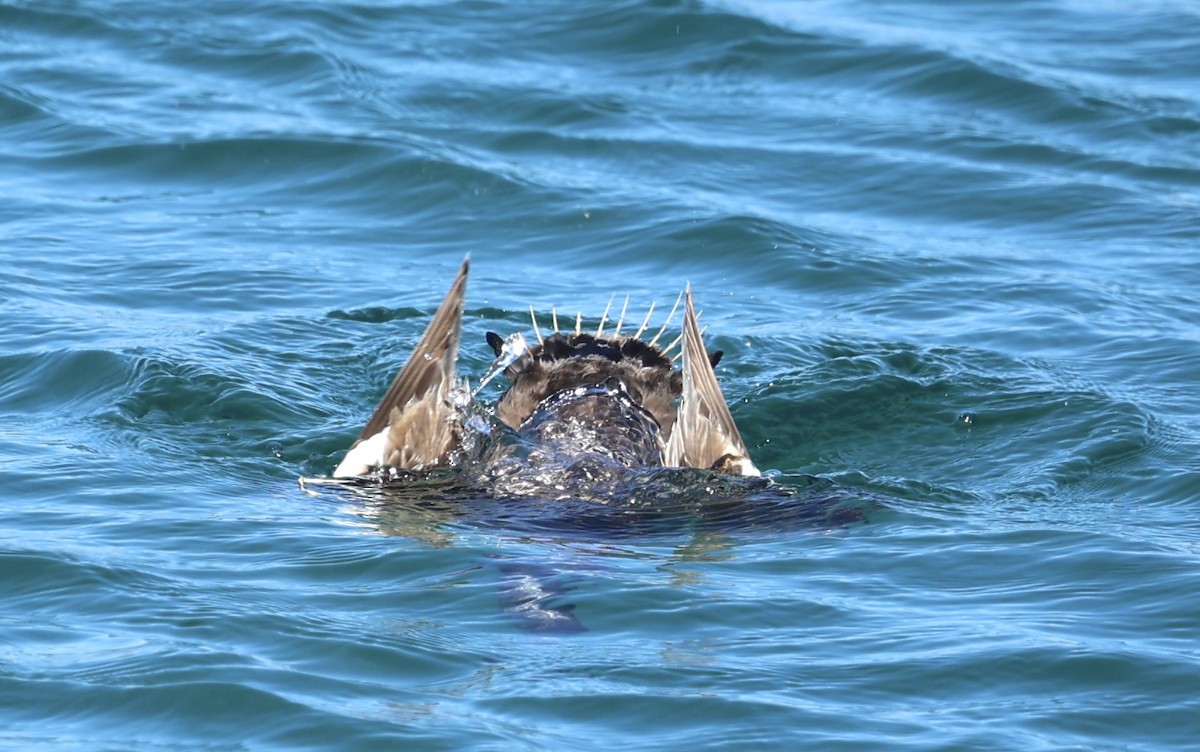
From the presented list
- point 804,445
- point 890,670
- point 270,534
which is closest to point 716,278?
point 804,445

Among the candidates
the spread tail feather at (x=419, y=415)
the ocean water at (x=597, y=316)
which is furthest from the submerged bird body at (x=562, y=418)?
the ocean water at (x=597, y=316)

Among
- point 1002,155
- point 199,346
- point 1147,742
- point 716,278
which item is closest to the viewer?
point 1147,742

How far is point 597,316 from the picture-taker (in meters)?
9.27

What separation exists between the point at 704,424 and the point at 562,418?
1.67 ft

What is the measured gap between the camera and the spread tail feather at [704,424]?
6340 millimetres

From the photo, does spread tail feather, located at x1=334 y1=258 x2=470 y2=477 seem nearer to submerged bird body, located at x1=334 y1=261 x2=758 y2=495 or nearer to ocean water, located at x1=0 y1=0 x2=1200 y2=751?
submerged bird body, located at x1=334 y1=261 x2=758 y2=495

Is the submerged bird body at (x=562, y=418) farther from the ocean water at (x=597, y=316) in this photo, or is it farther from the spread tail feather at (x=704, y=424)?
the ocean water at (x=597, y=316)

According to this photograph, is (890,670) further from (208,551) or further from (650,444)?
(208,551)

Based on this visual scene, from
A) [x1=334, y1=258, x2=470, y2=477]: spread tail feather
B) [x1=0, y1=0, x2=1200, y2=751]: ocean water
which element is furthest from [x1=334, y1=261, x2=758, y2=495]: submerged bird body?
[x1=0, y1=0, x2=1200, y2=751]: ocean water

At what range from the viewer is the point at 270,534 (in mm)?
6176

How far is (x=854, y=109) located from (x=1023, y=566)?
6897 mm

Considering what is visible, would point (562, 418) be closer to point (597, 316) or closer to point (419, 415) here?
point (419, 415)

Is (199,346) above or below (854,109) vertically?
below

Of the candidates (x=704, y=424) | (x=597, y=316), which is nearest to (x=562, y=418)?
(x=704, y=424)
